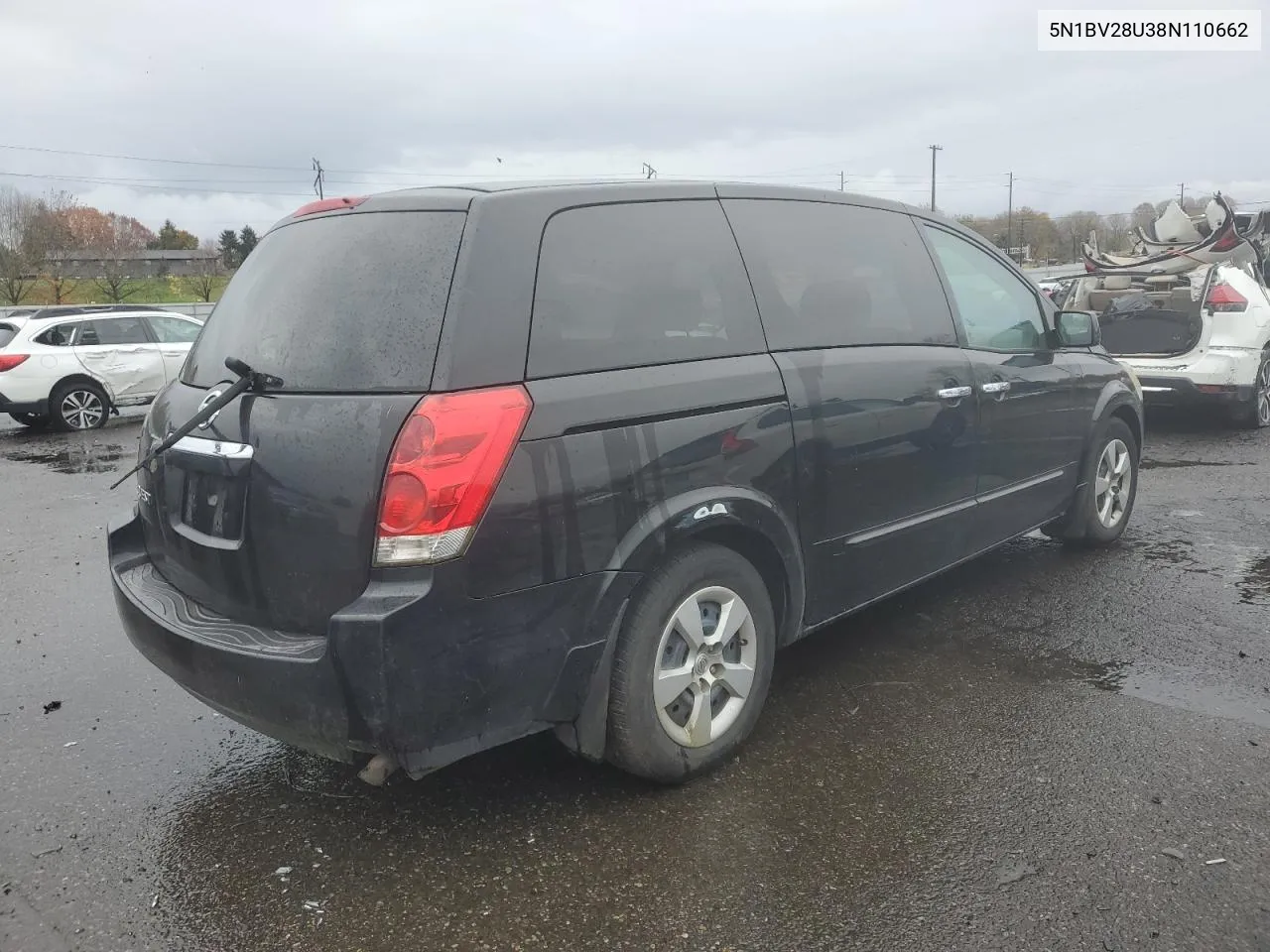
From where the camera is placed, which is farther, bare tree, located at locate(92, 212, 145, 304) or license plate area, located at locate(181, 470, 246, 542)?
bare tree, located at locate(92, 212, 145, 304)

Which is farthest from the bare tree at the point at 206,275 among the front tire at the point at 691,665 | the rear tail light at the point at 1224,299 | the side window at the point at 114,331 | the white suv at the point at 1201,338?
the front tire at the point at 691,665

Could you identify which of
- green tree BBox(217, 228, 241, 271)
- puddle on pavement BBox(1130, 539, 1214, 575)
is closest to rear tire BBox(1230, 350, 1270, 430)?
puddle on pavement BBox(1130, 539, 1214, 575)

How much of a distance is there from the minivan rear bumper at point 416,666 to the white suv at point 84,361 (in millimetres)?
11994

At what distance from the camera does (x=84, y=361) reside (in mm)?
13094

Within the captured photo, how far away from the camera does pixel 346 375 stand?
260cm

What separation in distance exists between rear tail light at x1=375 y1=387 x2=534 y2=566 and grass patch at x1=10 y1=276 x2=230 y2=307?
45574 mm

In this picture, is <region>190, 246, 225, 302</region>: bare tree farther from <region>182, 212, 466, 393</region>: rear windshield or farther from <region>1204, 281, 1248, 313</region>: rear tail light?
<region>182, 212, 466, 393</region>: rear windshield

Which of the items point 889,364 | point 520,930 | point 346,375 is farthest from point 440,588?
point 889,364

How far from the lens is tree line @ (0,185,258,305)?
43.8 meters

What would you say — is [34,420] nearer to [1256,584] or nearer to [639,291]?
[639,291]

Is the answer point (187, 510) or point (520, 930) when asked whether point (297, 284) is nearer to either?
point (187, 510)

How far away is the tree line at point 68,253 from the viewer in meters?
43.8

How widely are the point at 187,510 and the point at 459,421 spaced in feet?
3.33

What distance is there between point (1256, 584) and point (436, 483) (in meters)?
4.39
